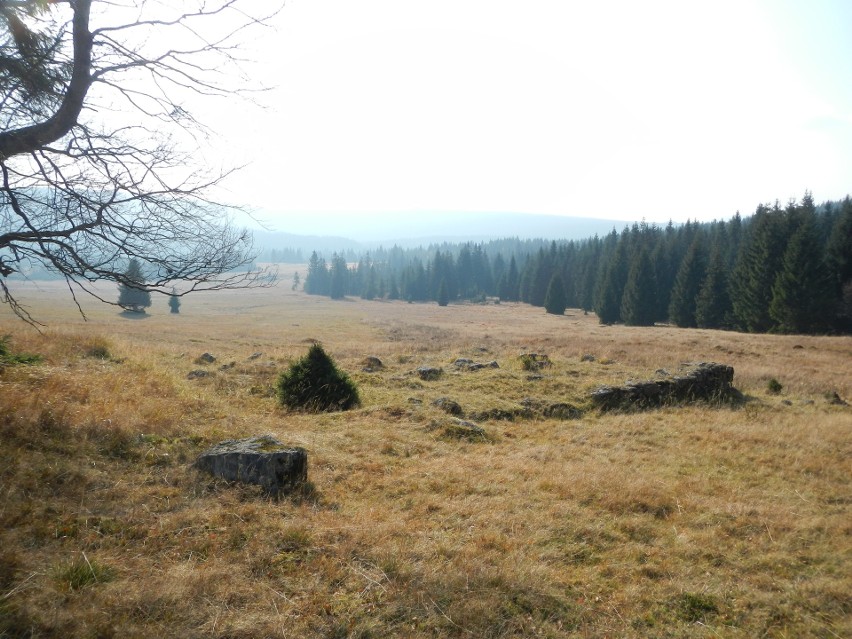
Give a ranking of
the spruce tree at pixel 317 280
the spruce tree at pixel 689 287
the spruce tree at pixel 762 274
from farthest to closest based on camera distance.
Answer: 1. the spruce tree at pixel 317 280
2. the spruce tree at pixel 689 287
3. the spruce tree at pixel 762 274

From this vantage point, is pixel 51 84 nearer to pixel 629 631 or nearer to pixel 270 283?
pixel 270 283

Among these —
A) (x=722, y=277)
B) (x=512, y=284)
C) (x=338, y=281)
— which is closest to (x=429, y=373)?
(x=722, y=277)

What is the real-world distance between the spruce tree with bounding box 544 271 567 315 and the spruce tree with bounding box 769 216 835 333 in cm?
3418

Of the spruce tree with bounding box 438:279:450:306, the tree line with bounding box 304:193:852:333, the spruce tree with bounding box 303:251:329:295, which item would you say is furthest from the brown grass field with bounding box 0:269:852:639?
the spruce tree with bounding box 303:251:329:295

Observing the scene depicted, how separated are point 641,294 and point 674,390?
50.6m

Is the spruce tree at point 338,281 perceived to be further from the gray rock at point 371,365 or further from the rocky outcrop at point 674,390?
the rocky outcrop at point 674,390

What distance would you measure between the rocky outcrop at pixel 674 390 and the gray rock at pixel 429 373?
4.53 meters

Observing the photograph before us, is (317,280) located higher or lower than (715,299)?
higher

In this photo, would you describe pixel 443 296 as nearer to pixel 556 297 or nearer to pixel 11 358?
pixel 556 297

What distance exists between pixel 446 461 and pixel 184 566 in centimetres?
424

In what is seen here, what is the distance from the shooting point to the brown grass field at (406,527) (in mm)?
3508

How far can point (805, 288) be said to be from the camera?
40844mm

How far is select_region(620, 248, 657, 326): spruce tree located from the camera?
193 feet

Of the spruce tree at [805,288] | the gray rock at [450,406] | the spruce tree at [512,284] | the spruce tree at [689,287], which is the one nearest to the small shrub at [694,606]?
the gray rock at [450,406]
